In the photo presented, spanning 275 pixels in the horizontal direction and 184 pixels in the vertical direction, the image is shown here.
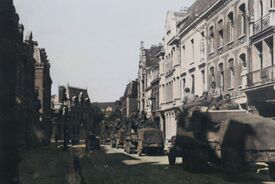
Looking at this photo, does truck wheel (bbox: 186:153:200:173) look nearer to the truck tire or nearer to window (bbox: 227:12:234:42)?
the truck tire

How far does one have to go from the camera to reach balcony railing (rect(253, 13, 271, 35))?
23.1m

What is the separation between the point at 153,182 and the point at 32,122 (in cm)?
2924

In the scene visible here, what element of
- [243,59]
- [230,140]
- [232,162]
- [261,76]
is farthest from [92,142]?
[232,162]

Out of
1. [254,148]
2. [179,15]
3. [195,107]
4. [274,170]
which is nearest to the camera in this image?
[254,148]

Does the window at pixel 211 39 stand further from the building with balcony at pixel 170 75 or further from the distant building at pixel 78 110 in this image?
the distant building at pixel 78 110

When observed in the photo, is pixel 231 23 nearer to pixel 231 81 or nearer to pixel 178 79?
pixel 231 81

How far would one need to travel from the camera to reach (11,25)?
2.99 metres

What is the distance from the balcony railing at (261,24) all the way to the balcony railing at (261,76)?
2.35 meters

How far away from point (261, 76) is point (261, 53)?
2030mm

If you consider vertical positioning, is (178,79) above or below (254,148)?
above

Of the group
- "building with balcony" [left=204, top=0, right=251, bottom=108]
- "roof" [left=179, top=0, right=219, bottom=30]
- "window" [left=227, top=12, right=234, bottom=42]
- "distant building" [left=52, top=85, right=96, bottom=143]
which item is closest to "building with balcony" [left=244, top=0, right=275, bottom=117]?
"building with balcony" [left=204, top=0, right=251, bottom=108]

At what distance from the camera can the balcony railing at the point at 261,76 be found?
2214 cm

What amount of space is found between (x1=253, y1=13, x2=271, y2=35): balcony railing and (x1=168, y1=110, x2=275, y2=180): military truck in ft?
33.0

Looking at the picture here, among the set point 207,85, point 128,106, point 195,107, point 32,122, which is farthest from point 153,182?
point 128,106
